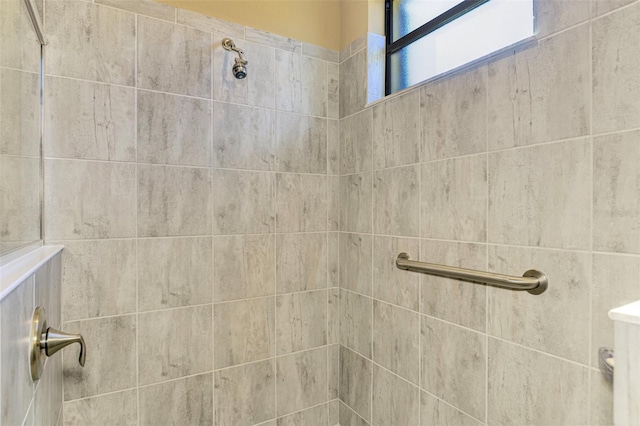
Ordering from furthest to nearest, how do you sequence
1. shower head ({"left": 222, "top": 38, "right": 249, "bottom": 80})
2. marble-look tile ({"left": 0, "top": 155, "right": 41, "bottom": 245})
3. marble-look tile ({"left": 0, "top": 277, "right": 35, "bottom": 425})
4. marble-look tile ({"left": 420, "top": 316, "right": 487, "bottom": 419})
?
shower head ({"left": 222, "top": 38, "right": 249, "bottom": 80}), marble-look tile ({"left": 420, "top": 316, "right": 487, "bottom": 419}), marble-look tile ({"left": 0, "top": 155, "right": 41, "bottom": 245}), marble-look tile ({"left": 0, "top": 277, "right": 35, "bottom": 425})

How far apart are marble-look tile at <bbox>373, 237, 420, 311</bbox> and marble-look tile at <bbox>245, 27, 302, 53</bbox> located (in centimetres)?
93

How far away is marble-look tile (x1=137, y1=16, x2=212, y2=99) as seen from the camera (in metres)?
1.25

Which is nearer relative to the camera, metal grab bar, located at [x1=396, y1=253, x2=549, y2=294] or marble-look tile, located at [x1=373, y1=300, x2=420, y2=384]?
metal grab bar, located at [x1=396, y1=253, x2=549, y2=294]

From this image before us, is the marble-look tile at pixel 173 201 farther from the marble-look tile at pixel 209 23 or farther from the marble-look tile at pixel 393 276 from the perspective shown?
the marble-look tile at pixel 393 276

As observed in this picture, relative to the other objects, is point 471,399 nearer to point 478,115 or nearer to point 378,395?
point 378,395

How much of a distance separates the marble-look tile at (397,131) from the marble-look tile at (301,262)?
1.51 feet

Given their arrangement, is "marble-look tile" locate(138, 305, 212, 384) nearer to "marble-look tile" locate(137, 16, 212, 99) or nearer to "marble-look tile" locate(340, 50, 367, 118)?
"marble-look tile" locate(137, 16, 212, 99)

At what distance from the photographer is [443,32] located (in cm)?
132

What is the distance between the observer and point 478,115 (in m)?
1.04

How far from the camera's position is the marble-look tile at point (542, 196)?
813 mm

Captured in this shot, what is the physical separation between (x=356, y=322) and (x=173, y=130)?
1106 mm

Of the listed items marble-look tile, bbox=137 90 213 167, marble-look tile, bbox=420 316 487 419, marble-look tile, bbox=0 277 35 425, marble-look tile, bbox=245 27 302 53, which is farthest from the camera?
marble-look tile, bbox=245 27 302 53

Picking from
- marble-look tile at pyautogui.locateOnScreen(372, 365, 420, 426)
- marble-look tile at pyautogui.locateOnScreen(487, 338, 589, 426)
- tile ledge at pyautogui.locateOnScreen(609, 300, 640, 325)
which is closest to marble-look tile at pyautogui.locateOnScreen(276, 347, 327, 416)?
marble-look tile at pyautogui.locateOnScreen(372, 365, 420, 426)

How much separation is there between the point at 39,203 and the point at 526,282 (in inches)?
55.4
